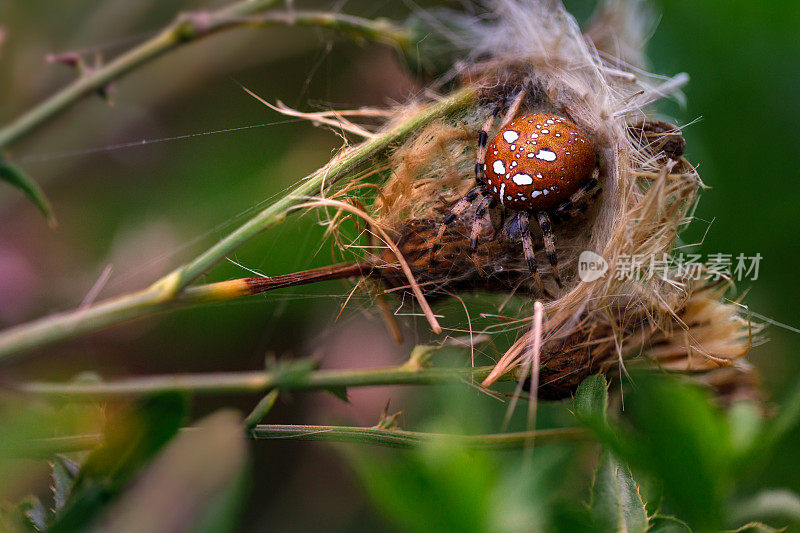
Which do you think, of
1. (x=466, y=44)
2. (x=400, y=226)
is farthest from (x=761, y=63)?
(x=400, y=226)

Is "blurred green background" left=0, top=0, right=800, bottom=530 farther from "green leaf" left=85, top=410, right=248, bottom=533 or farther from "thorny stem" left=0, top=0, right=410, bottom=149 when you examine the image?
"green leaf" left=85, top=410, right=248, bottom=533

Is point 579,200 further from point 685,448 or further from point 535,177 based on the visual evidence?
point 685,448

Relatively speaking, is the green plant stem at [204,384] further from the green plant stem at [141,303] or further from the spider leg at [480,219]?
the spider leg at [480,219]

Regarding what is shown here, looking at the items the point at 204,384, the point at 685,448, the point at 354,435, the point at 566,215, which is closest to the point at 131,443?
the point at 204,384

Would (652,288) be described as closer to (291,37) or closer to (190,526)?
(190,526)

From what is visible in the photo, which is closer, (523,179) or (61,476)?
(61,476)

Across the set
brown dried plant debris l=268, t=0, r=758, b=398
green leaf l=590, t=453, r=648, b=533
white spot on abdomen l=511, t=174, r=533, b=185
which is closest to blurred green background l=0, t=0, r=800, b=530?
brown dried plant debris l=268, t=0, r=758, b=398
